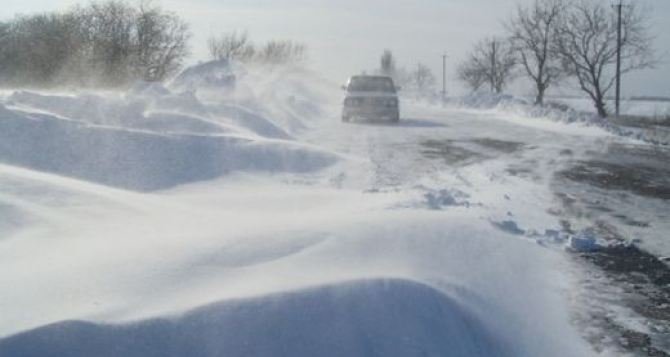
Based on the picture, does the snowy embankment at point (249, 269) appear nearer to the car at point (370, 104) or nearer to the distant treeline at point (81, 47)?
the car at point (370, 104)

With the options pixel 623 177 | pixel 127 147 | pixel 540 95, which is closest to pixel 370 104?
pixel 623 177

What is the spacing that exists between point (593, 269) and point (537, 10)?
35626 mm

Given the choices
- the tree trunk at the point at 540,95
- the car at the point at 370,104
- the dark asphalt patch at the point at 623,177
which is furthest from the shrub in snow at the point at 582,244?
the tree trunk at the point at 540,95

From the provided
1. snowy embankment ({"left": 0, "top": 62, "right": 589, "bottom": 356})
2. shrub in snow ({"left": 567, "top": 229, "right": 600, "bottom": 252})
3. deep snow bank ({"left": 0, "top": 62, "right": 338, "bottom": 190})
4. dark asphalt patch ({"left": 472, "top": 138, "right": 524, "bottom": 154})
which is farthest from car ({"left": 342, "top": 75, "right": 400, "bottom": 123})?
shrub in snow ({"left": 567, "top": 229, "right": 600, "bottom": 252})

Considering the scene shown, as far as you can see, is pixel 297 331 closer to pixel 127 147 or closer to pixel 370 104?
pixel 127 147

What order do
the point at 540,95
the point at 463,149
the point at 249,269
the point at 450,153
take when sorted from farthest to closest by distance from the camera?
1. the point at 540,95
2. the point at 463,149
3. the point at 450,153
4. the point at 249,269

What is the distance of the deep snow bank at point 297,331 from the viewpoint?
3287mm

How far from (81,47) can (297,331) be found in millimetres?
35578

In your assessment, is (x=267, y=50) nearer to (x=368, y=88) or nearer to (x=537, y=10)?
(x=537, y=10)

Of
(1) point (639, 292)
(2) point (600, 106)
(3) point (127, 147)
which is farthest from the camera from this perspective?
(2) point (600, 106)

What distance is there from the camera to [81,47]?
117ft

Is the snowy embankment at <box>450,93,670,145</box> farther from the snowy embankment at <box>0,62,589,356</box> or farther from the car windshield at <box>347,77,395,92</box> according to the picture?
the snowy embankment at <box>0,62,589,356</box>

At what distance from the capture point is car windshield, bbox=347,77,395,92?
921 inches

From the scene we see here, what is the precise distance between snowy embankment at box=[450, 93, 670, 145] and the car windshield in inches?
274
